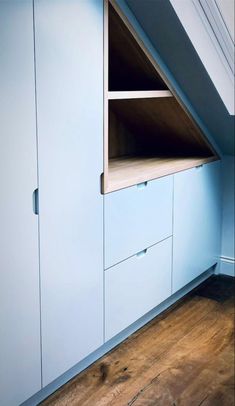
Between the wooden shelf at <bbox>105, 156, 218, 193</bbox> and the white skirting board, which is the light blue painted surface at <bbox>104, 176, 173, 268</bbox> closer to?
the wooden shelf at <bbox>105, 156, 218, 193</bbox>

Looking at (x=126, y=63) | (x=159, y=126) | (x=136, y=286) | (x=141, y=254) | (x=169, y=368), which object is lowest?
(x=169, y=368)

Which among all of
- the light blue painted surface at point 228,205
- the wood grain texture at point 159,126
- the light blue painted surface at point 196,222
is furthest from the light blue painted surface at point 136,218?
the light blue painted surface at point 228,205

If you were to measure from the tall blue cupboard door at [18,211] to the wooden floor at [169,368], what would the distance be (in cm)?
28

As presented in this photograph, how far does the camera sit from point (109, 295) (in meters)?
2.19

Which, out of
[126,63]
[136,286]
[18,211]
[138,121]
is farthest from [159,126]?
→ [18,211]

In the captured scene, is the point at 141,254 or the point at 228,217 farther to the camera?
the point at 228,217

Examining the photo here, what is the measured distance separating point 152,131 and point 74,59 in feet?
3.60

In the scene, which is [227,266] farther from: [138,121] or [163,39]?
[163,39]

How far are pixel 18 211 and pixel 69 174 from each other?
28cm

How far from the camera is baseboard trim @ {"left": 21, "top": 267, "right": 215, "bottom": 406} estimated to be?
1.95 m

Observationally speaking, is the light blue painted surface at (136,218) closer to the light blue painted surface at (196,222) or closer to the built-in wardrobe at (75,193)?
the built-in wardrobe at (75,193)

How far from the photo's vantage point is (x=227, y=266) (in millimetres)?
3197

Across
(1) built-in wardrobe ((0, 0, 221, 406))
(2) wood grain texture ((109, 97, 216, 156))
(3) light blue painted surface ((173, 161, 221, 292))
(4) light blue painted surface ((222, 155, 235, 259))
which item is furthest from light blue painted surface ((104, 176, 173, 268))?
(4) light blue painted surface ((222, 155, 235, 259))

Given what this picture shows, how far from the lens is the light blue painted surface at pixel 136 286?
87.0 inches
